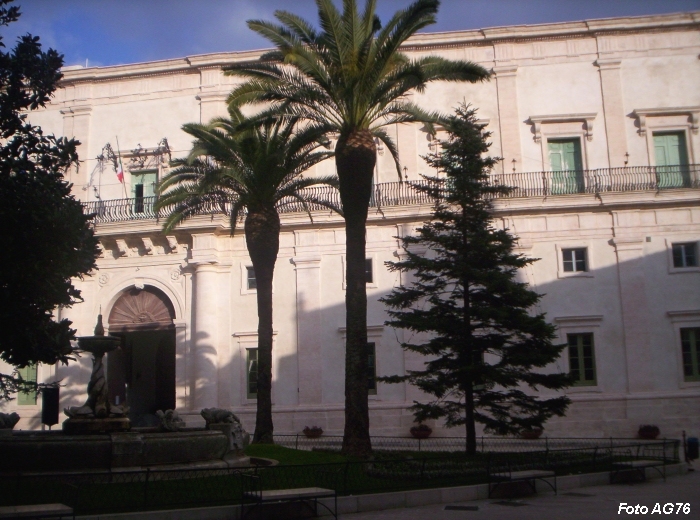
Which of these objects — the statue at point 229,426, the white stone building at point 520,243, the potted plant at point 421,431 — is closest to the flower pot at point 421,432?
the potted plant at point 421,431

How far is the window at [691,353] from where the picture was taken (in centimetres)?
2844

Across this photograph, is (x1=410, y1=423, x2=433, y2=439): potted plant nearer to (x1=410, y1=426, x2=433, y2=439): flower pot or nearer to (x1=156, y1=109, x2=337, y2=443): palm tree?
(x1=410, y1=426, x2=433, y2=439): flower pot

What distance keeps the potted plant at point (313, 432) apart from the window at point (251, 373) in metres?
2.59

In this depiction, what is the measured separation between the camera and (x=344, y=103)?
63.5 feet

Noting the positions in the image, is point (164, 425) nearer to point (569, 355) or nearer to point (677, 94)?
point (569, 355)

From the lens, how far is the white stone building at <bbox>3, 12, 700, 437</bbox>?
94.6 ft

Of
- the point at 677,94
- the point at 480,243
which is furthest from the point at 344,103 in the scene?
the point at 677,94

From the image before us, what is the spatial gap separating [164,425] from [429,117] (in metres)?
9.77

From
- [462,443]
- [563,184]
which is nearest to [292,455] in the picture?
[462,443]

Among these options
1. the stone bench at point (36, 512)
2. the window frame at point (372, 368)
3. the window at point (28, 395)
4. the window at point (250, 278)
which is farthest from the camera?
the window at point (28, 395)

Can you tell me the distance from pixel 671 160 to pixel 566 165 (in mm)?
3890

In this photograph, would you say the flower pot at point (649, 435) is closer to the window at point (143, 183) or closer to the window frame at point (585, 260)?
the window frame at point (585, 260)

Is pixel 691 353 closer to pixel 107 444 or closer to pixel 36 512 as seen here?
pixel 107 444

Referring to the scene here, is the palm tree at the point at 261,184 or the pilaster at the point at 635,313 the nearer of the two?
the palm tree at the point at 261,184
